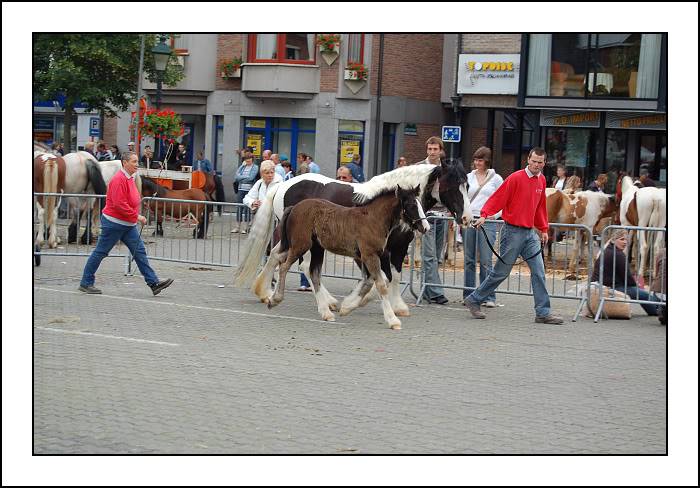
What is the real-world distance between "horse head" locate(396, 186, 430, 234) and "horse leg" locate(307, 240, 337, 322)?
3.51 feet

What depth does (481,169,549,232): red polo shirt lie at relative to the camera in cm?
1173

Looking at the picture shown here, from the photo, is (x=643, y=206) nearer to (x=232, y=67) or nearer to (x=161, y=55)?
(x=161, y=55)

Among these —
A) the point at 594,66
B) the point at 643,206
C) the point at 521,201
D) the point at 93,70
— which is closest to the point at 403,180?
the point at 521,201

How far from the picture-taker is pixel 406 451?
632 centimetres

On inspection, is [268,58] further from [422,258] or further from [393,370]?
[393,370]

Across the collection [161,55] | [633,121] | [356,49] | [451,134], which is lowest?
[451,134]

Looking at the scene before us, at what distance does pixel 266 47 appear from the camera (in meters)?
34.4

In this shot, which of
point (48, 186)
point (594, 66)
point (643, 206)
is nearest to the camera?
point (643, 206)

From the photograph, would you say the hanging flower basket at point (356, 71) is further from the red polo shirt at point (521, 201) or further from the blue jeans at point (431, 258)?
the red polo shirt at point (521, 201)

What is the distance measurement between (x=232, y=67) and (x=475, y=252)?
23120 millimetres

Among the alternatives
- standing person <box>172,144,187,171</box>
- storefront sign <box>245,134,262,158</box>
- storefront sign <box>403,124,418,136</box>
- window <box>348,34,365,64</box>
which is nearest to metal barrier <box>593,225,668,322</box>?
standing person <box>172,144,187,171</box>

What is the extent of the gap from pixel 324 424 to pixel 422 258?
6.40m

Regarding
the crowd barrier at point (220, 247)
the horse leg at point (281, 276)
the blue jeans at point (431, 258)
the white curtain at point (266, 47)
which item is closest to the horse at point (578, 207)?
the crowd barrier at point (220, 247)

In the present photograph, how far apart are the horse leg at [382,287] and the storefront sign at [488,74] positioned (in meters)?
20.8
